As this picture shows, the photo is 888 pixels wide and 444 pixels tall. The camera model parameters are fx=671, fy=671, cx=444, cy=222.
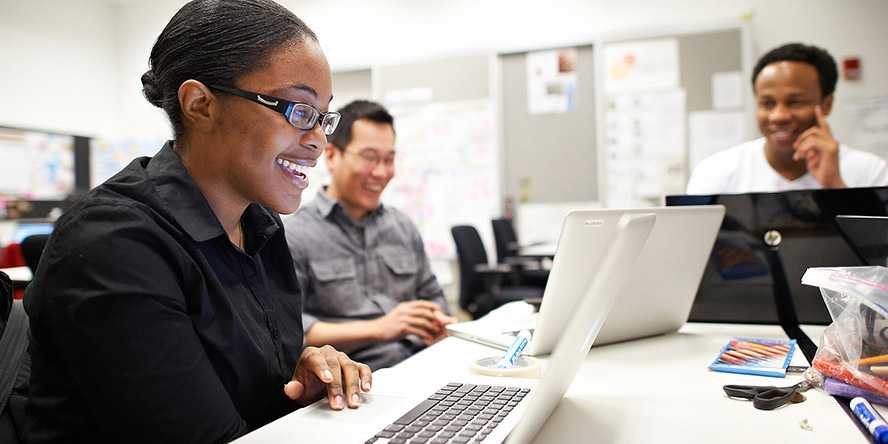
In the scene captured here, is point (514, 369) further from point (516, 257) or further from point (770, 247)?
point (516, 257)

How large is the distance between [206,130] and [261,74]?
0.43 feet

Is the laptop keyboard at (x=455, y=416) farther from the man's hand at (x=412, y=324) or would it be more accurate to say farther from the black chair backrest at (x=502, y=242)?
the black chair backrest at (x=502, y=242)

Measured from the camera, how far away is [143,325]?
0.86 meters

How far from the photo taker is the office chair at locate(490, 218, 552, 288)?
404 cm

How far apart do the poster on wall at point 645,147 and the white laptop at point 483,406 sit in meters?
3.54

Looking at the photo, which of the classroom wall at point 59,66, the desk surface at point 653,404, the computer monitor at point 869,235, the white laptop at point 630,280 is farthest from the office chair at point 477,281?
the classroom wall at point 59,66

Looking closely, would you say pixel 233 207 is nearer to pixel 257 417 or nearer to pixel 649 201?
pixel 257 417

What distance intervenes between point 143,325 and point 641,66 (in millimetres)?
4008

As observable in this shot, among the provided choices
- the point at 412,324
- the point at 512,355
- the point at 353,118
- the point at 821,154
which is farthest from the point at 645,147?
the point at 512,355

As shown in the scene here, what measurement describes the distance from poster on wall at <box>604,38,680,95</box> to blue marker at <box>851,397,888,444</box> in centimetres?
360

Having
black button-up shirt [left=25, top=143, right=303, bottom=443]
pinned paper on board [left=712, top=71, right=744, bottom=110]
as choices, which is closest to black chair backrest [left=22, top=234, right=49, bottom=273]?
black button-up shirt [left=25, top=143, right=303, bottom=443]

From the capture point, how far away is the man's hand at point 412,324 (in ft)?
5.83

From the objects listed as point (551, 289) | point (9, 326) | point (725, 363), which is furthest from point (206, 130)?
point (725, 363)

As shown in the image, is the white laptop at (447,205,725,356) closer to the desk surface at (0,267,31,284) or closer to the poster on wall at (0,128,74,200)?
the desk surface at (0,267,31,284)
